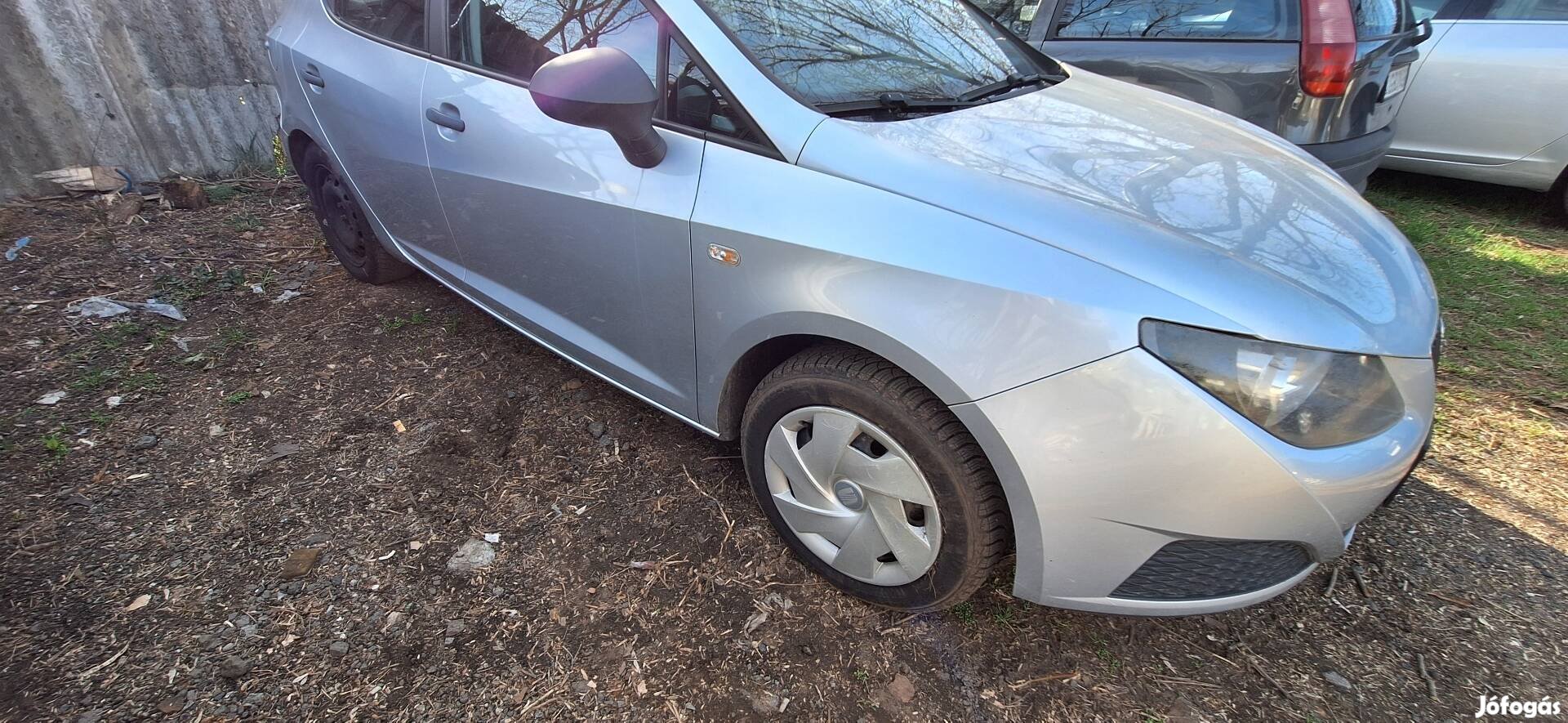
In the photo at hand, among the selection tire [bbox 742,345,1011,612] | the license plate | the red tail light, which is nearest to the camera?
tire [bbox 742,345,1011,612]

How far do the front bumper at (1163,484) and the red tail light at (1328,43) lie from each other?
6.42ft

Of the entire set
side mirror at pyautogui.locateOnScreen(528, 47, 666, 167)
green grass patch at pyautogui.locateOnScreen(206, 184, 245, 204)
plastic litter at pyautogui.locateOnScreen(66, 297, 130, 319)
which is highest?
side mirror at pyautogui.locateOnScreen(528, 47, 666, 167)

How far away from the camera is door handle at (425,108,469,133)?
2.21 metres

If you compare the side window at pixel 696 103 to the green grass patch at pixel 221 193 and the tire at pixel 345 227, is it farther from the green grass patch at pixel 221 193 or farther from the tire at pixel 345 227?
the green grass patch at pixel 221 193

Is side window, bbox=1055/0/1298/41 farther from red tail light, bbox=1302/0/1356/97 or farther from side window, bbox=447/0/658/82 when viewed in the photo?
side window, bbox=447/0/658/82

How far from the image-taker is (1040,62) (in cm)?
246

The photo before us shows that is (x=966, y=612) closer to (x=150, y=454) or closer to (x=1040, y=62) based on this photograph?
(x=1040, y=62)

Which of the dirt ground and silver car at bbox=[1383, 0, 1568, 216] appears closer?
the dirt ground

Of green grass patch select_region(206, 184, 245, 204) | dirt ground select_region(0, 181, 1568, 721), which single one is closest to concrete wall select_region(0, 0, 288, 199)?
green grass patch select_region(206, 184, 245, 204)

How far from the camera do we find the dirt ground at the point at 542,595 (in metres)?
1.67

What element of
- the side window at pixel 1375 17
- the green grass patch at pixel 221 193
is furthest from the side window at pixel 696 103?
the green grass patch at pixel 221 193

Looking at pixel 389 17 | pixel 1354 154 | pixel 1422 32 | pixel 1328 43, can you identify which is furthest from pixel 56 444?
pixel 1422 32

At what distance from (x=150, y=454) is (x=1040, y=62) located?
10.6ft

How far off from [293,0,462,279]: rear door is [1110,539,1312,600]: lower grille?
2362 millimetres
